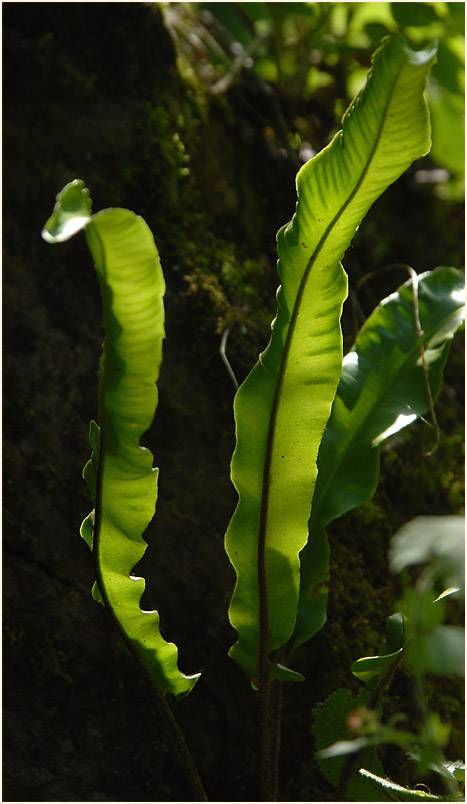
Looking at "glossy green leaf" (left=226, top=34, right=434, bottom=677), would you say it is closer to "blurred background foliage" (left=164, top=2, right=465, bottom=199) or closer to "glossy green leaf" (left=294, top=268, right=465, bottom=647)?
→ "glossy green leaf" (left=294, top=268, right=465, bottom=647)

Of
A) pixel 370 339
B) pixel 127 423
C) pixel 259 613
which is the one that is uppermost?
pixel 127 423

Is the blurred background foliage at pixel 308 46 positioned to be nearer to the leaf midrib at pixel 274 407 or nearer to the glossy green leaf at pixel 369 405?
the glossy green leaf at pixel 369 405

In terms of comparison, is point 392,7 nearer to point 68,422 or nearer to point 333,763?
point 68,422

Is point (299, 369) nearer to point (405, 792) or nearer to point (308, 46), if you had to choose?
point (405, 792)

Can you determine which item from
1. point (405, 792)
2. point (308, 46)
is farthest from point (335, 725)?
point (308, 46)

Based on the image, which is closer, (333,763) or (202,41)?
(333,763)

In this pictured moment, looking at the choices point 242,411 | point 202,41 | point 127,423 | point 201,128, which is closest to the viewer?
point 127,423

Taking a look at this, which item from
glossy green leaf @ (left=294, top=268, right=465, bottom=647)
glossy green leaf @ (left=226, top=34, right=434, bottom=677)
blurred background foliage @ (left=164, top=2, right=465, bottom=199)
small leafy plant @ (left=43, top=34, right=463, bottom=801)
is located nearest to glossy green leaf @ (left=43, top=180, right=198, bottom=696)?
small leafy plant @ (left=43, top=34, right=463, bottom=801)

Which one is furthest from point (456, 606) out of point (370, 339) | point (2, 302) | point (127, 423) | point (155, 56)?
point (155, 56)
